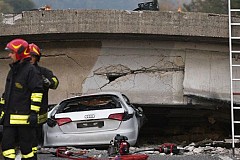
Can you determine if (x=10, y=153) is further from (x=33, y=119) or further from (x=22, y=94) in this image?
(x=22, y=94)

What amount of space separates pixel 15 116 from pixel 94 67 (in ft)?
16.7

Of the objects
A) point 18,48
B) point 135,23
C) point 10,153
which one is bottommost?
point 10,153

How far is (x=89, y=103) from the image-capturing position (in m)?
10.4

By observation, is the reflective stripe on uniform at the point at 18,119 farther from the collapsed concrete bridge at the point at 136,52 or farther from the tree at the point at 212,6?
the tree at the point at 212,6

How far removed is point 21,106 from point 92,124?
3254 mm

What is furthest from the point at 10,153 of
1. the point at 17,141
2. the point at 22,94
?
the point at 22,94

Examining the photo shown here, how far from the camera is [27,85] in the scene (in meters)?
6.76

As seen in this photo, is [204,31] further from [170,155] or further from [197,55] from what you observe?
[170,155]

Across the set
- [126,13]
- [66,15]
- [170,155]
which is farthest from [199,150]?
[66,15]

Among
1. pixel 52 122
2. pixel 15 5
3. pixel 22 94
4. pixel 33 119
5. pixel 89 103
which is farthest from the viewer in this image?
pixel 15 5

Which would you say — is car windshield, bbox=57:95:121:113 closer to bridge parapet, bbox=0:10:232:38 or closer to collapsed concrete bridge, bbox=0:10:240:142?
collapsed concrete bridge, bbox=0:10:240:142

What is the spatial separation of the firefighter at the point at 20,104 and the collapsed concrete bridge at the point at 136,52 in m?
4.29

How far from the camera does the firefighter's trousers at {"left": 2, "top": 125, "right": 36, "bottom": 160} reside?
262 inches

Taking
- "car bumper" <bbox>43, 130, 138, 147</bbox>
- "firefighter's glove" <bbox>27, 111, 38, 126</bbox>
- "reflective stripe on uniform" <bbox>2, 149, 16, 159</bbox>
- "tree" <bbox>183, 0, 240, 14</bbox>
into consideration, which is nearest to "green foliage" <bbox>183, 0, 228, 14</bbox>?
"tree" <bbox>183, 0, 240, 14</bbox>
